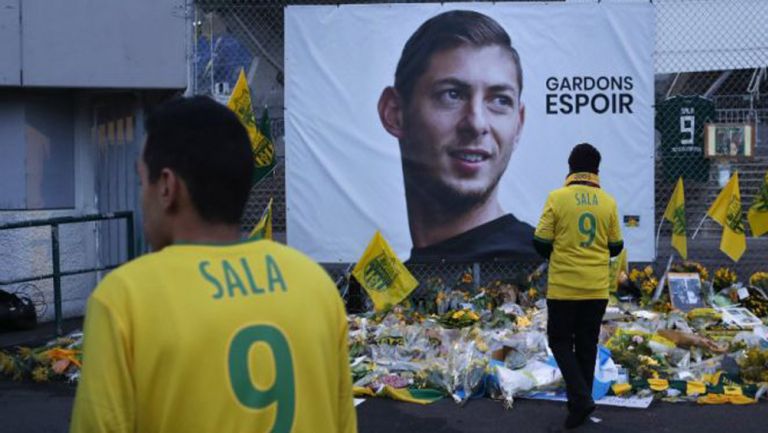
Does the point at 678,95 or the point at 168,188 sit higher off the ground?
the point at 678,95

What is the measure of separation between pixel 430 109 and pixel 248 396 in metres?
7.80

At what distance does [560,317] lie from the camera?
615cm

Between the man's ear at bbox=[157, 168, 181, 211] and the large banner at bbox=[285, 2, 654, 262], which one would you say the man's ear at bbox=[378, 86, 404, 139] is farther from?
the man's ear at bbox=[157, 168, 181, 211]

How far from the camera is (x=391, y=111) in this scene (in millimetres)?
9688

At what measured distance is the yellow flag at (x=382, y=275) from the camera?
30.0 ft

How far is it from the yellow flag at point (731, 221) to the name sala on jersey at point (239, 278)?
8.18 m

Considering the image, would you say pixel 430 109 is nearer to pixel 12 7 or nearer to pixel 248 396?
pixel 12 7

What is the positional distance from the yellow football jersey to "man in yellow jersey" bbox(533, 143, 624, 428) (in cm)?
416

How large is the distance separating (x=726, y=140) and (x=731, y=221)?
32.4 inches

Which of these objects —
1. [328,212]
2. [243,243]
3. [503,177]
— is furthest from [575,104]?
[243,243]

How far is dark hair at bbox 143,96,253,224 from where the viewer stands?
6.88ft

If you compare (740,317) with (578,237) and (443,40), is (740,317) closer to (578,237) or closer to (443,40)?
(578,237)

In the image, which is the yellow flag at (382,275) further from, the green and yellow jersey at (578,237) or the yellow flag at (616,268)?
the green and yellow jersey at (578,237)

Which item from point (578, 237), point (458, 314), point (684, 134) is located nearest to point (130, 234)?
point (458, 314)
